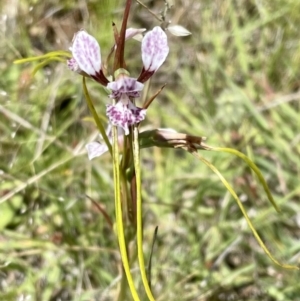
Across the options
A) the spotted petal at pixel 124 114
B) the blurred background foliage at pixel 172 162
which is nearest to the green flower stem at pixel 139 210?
the spotted petal at pixel 124 114

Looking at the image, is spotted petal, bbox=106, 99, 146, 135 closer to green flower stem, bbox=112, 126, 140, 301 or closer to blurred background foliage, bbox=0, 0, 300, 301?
green flower stem, bbox=112, 126, 140, 301

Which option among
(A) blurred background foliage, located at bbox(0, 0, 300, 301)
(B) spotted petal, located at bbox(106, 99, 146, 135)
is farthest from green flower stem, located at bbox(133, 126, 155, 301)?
(A) blurred background foliage, located at bbox(0, 0, 300, 301)

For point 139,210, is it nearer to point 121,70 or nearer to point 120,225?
point 120,225

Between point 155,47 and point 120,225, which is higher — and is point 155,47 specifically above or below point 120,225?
above

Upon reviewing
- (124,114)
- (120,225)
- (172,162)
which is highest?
(172,162)

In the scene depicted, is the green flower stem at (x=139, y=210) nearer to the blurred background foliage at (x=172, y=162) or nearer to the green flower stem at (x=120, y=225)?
the green flower stem at (x=120, y=225)

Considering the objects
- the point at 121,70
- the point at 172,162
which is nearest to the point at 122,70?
the point at 121,70

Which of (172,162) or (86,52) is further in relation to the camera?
(172,162)
